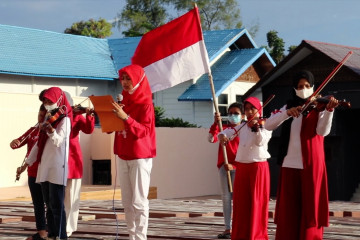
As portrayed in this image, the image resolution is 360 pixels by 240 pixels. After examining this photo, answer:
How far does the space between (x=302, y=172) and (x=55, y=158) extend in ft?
9.63

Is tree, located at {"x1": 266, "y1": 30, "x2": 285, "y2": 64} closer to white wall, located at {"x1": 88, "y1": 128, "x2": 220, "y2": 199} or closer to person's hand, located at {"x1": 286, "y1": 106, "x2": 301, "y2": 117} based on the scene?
white wall, located at {"x1": 88, "y1": 128, "x2": 220, "y2": 199}

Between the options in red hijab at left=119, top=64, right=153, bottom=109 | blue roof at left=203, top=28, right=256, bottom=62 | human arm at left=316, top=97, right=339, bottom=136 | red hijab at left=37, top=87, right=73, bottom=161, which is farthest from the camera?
blue roof at left=203, top=28, right=256, bottom=62

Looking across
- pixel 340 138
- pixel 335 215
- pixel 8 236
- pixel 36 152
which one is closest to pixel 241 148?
pixel 36 152

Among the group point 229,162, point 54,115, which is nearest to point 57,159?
point 54,115

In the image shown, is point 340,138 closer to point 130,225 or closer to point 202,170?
point 202,170

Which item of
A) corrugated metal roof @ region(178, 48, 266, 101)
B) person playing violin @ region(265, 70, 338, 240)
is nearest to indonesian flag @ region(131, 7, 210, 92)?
person playing violin @ region(265, 70, 338, 240)

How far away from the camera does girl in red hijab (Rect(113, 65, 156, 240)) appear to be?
28.5 feet

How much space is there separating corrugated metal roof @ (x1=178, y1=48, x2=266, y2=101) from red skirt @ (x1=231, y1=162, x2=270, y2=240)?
20.0m

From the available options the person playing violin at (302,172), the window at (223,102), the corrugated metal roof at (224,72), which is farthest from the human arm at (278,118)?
the window at (223,102)

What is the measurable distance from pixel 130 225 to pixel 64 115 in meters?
1.58

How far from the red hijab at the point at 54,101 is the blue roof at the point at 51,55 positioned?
1700 centimetres

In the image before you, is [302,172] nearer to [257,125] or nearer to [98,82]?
[257,125]

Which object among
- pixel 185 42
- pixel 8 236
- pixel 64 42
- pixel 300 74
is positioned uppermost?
pixel 64 42

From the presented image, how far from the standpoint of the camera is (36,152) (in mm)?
9883
